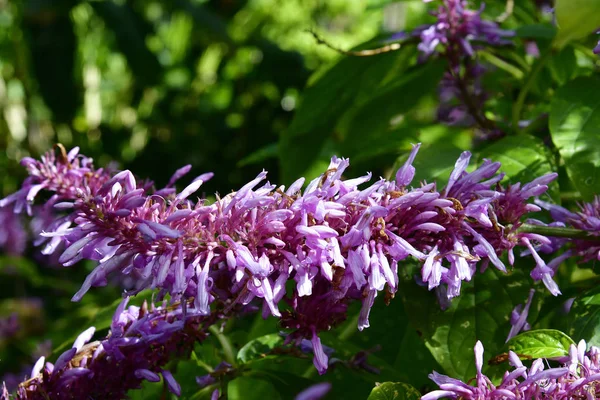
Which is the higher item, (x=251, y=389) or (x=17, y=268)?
(x=251, y=389)

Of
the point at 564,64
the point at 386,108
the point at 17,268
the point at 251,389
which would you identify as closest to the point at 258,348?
the point at 251,389

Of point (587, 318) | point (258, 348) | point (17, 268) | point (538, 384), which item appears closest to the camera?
point (538, 384)

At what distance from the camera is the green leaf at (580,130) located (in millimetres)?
734

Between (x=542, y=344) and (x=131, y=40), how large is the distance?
77.4 inches

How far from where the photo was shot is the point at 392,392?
0.56 m

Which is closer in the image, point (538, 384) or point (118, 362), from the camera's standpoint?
point (538, 384)

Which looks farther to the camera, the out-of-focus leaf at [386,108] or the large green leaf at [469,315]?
the out-of-focus leaf at [386,108]

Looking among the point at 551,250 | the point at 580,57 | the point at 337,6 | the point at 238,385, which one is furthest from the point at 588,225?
the point at 337,6

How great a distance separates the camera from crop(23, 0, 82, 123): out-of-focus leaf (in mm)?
2307

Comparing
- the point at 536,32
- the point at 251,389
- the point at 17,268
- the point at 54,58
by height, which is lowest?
the point at 17,268

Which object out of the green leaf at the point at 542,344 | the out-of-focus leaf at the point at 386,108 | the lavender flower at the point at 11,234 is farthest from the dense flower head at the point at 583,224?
the lavender flower at the point at 11,234

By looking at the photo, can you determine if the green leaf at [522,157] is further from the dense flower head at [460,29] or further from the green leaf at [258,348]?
the green leaf at [258,348]

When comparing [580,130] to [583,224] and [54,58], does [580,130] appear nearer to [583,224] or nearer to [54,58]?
[583,224]

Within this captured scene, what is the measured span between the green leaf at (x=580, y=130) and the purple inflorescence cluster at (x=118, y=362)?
41 cm
